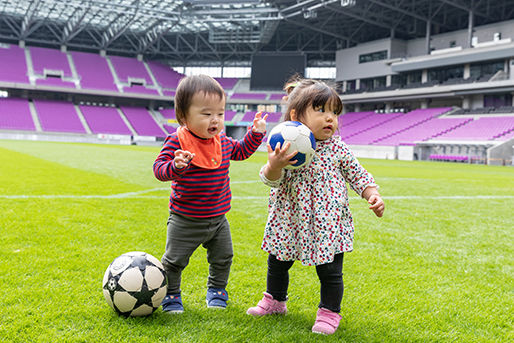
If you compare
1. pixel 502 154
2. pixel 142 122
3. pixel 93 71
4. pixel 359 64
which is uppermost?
pixel 359 64

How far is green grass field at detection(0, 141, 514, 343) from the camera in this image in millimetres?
2254

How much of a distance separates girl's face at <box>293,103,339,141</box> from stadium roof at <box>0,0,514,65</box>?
33138 mm

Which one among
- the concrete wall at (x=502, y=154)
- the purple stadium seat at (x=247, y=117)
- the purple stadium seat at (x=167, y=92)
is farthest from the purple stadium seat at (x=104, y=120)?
the concrete wall at (x=502, y=154)

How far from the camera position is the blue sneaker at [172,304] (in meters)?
2.49

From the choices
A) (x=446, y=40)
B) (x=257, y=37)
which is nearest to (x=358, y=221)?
(x=446, y=40)

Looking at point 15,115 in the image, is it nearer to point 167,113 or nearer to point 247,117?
point 167,113

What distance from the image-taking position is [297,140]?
218 cm

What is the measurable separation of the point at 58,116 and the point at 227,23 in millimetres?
22002

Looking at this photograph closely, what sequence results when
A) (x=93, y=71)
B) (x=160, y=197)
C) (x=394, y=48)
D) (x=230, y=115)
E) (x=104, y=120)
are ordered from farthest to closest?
(x=230, y=115)
(x=93, y=71)
(x=104, y=120)
(x=394, y=48)
(x=160, y=197)

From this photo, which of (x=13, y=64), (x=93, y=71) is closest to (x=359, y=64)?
(x=93, y=71)

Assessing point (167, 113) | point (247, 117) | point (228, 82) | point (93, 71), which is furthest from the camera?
point (228, 82)

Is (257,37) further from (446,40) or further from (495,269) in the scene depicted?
(495,269)

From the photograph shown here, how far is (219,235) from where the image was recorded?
103 inches

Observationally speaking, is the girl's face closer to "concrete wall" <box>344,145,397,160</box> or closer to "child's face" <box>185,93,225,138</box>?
"child's face" <box>185,93,225,138</box>
